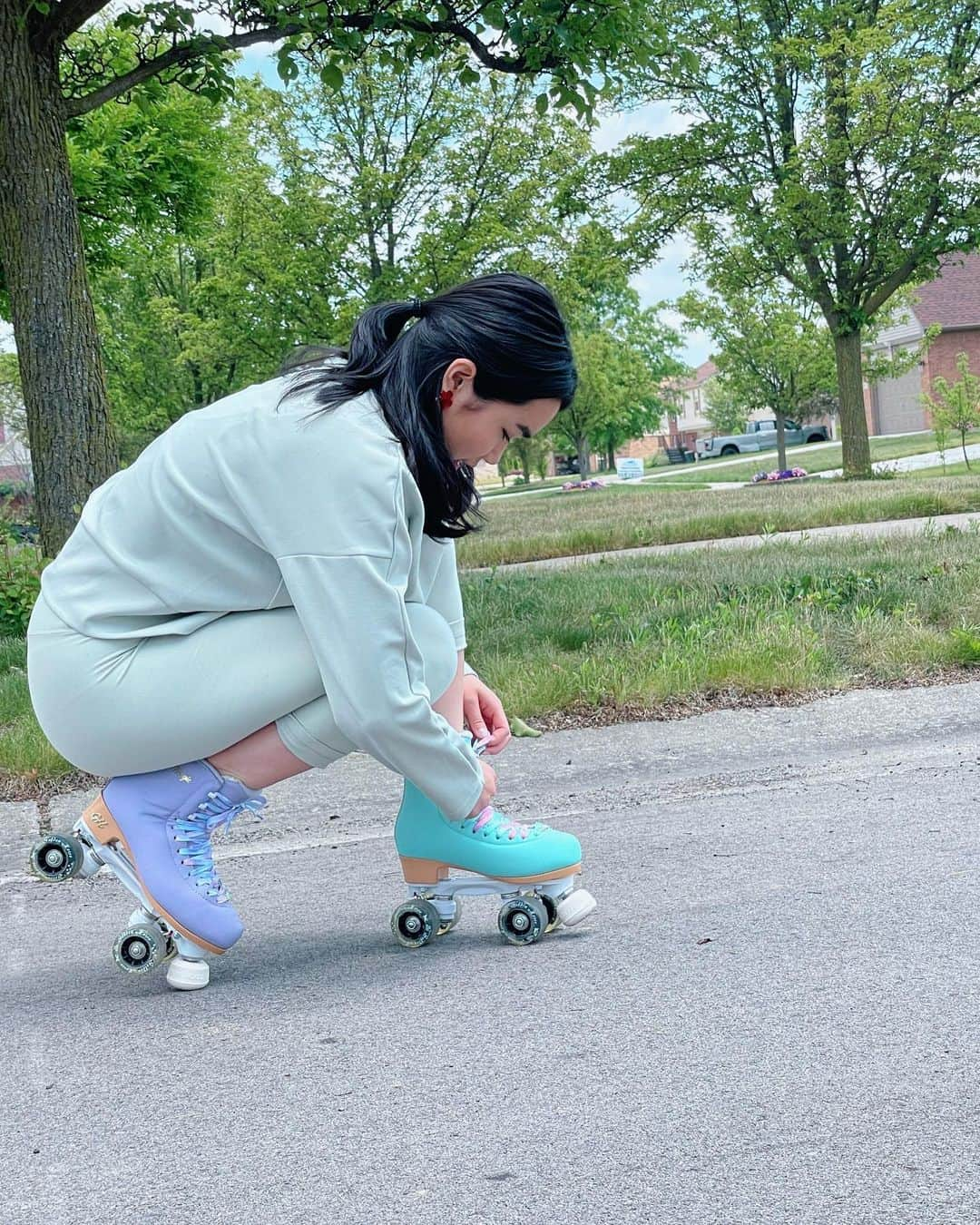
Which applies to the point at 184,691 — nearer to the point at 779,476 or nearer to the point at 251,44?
the point at 251,44

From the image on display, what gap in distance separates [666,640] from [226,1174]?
351 centimetres

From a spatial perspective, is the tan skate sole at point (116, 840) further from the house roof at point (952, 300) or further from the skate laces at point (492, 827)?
the house roof at point (952, 300)

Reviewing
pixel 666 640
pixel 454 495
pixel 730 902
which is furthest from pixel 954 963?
pixel 666 640

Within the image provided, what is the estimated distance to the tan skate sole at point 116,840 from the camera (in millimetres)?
2439

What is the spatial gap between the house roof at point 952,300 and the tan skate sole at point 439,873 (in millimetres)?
45345

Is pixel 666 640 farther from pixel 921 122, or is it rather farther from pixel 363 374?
pixel 921 122

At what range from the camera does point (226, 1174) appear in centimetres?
177

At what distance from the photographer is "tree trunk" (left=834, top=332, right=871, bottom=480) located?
21.2 metres

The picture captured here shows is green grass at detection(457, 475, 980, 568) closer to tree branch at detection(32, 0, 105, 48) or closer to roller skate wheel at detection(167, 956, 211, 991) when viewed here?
tree branch at detection(32, 0, 105, 48)

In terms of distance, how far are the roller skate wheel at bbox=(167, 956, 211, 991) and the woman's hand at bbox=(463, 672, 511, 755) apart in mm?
751

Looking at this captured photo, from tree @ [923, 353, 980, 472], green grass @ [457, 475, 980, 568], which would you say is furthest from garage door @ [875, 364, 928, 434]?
green grass @ [457, 475, 980, 568]

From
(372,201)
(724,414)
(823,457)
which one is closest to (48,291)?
(372,201)

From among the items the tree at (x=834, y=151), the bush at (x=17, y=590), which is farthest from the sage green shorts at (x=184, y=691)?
the tree at (x=834, y=151)

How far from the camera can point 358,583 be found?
222 centimetres
